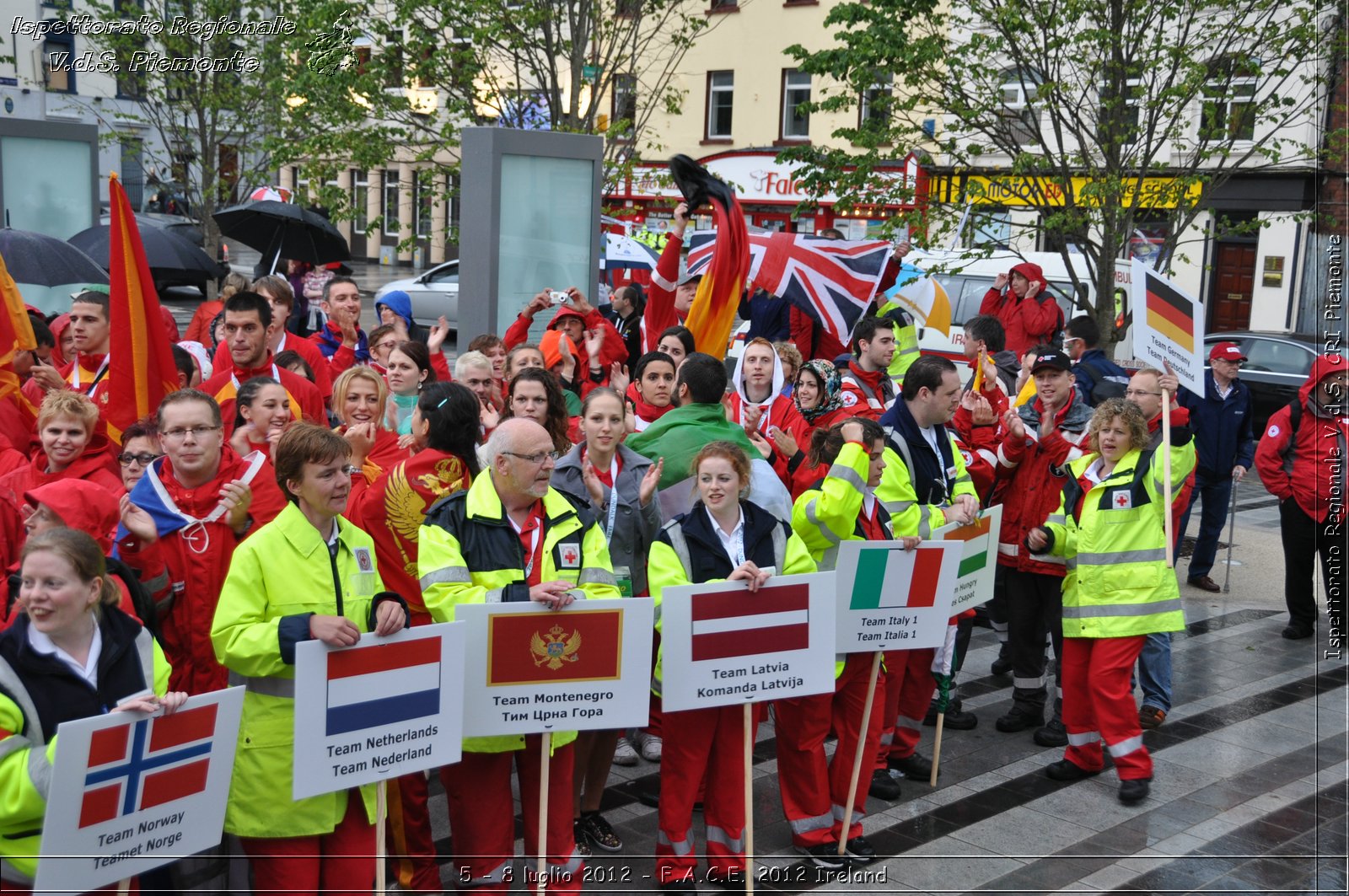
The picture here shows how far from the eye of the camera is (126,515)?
4613 mm

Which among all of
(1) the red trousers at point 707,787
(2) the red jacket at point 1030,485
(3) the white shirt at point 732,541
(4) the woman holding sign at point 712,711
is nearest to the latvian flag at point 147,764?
(4) the woman holding sign at point 712,711

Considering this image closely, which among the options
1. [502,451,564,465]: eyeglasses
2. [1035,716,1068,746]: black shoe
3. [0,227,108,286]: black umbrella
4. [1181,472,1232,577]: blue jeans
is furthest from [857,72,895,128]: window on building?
[502,451,564,465]: eyeglasses

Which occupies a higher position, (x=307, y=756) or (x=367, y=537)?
(x=367, y=537)

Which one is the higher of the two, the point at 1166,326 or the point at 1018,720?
the point at 1166,326

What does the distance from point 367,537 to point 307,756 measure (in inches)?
32.2

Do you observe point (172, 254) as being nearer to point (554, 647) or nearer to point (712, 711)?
point (712, 711)

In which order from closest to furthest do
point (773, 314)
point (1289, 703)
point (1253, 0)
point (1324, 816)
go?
point (1324, 816)
point (1289, 703)
point (773, 314)
point (1253, 0)

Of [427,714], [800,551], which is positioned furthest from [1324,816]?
A: [427,714]

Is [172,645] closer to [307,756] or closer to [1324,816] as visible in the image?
[307,756]

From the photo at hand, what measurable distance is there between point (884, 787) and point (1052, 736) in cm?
135

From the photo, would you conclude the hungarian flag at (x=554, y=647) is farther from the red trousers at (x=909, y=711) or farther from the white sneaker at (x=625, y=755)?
the red trousers at (x=909, y=711)

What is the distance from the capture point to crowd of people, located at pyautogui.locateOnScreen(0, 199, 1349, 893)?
4.25 m

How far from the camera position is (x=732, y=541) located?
17.3 ft

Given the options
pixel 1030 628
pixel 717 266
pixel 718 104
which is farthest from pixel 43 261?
pixel 718 104
